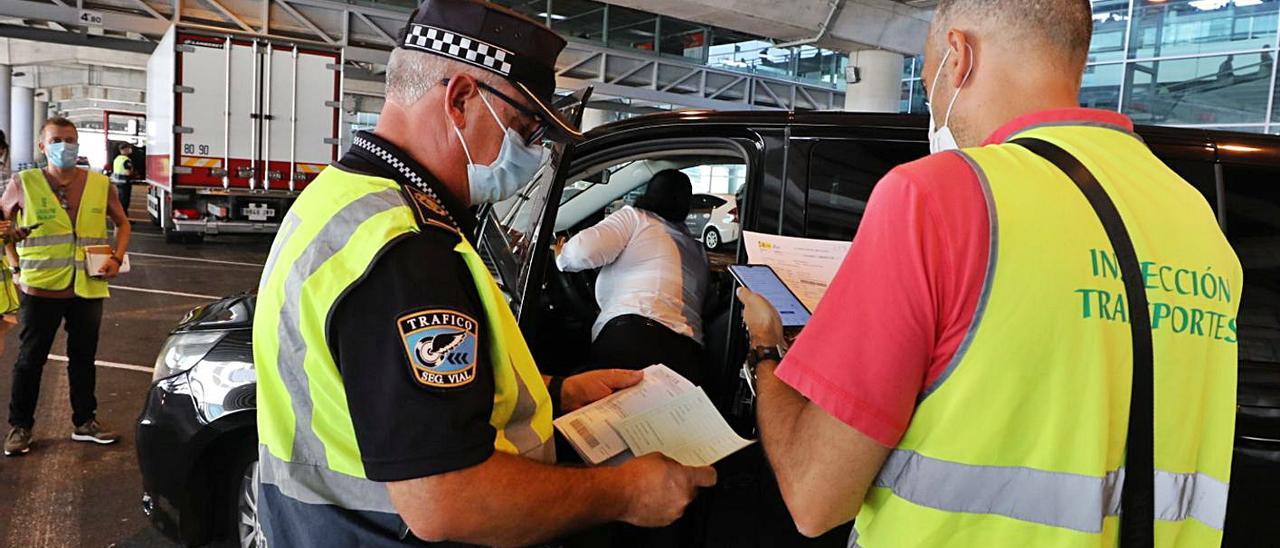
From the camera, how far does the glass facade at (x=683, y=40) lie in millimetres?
17328

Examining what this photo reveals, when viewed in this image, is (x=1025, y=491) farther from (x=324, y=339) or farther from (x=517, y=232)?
(x=517, y=232)

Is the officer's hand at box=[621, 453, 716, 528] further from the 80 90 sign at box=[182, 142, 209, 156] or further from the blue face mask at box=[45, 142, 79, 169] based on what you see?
the 80 90 sign at box=[182, 142, 209, 156]

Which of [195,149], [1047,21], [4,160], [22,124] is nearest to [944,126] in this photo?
[1047,21]

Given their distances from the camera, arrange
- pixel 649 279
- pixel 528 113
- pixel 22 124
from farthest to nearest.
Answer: pixel 22 124 → pixel 649 279 → pixel 528 113

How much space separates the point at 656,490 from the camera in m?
1.37

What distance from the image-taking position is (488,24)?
54.1 inches

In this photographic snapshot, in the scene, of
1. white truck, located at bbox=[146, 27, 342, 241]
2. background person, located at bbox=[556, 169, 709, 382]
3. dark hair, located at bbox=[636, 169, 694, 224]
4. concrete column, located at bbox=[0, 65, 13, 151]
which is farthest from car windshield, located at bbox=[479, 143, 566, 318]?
concrete column, located at bbox=[0, 65, 13, 151]

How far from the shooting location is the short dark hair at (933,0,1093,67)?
46.1 inches

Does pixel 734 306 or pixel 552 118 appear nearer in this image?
pixel 552 118

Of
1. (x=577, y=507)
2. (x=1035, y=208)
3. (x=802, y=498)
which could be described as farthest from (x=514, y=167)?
(x=1035, y=208)

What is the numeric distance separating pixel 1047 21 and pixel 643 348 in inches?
74.9

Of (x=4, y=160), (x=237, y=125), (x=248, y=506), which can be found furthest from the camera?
(x=237, y=125)

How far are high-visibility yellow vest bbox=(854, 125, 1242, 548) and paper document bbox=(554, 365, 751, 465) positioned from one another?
487 mm

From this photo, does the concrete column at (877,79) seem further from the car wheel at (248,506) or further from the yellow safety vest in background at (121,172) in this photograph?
the yellow safety vest in background at (121,172)
